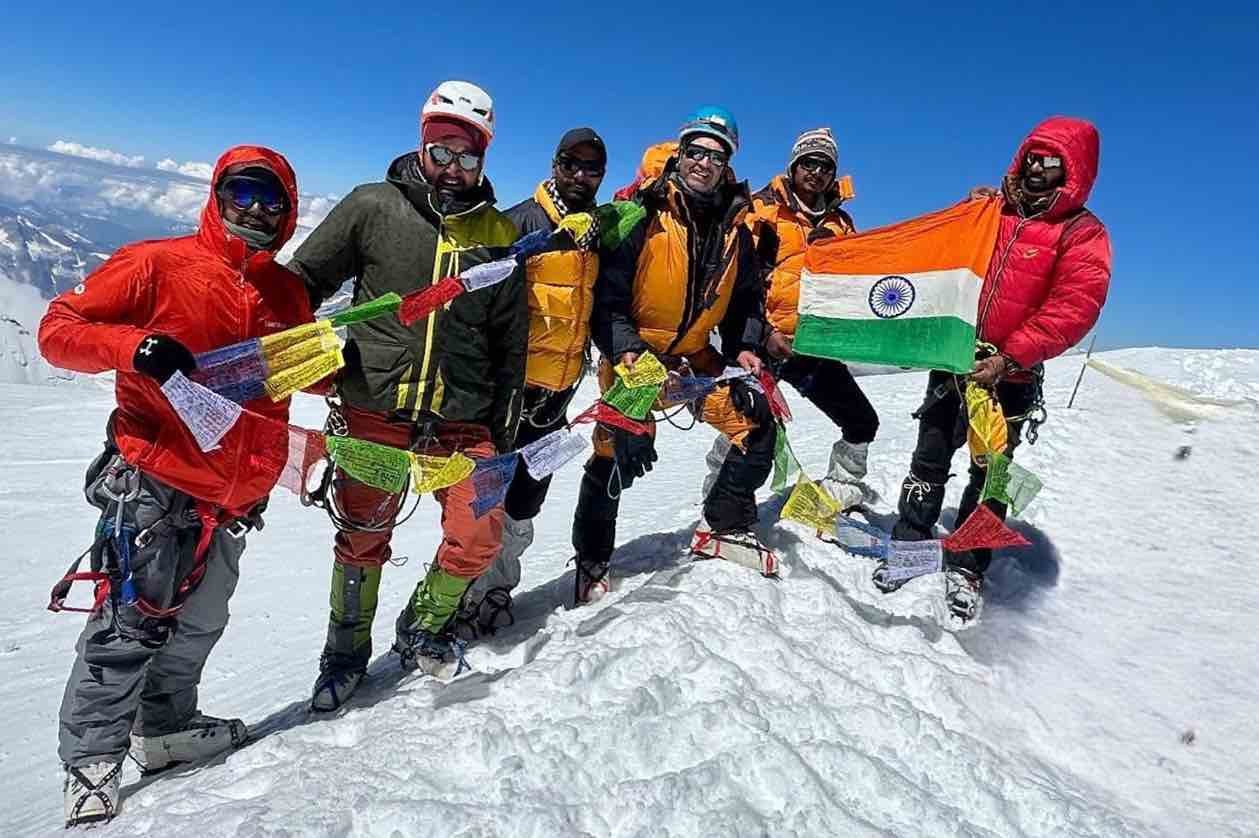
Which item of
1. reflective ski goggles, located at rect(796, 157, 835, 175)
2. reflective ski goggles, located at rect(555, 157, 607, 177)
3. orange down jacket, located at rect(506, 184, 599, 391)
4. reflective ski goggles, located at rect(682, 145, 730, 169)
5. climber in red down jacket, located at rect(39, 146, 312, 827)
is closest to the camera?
climber in red down jacket, located at rect(39, 146, 312, 827)

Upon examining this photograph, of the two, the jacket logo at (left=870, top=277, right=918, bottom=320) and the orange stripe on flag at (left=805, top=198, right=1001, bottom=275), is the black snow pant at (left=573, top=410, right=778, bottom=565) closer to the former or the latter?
the jacket logo at (left=870, top=277, right=918, bottom=320)

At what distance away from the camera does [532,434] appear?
5168 millimetres

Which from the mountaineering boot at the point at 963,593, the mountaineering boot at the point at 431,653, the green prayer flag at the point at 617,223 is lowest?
the mountaineering boot at the point at 431,653

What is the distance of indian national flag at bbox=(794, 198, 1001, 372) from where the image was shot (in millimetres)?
5457

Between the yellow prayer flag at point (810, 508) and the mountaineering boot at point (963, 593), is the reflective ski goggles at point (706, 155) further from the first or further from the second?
the mountaineering boot at point (963, 593)

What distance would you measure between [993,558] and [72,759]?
6239mm

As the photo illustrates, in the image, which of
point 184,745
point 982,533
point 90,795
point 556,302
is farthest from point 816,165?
point 90,795

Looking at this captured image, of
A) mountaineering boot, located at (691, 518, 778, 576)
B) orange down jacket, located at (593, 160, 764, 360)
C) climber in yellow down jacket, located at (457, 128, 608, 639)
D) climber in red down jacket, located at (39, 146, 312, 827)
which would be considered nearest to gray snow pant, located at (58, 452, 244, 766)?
climber in red down jacket, located at (39, 146, 312, 827)

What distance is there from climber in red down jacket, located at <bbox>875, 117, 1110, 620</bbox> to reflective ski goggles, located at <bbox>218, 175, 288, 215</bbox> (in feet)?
14.9

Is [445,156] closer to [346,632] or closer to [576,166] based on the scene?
[576,166]

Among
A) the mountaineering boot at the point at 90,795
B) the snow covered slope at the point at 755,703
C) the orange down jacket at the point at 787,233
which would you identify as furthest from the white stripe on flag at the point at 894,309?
the mountaineering boot at the point at 90,795

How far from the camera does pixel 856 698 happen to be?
3.96 meters

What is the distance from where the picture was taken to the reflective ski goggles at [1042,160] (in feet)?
16.6

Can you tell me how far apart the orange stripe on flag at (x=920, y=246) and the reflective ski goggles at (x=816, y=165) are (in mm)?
541
